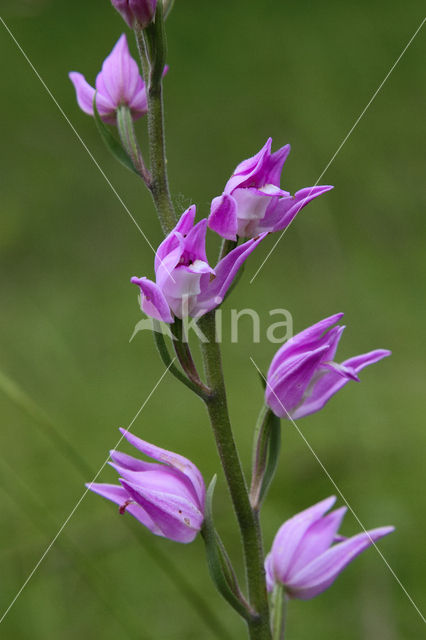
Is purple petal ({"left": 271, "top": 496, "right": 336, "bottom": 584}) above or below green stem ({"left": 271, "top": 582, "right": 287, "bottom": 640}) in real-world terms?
above

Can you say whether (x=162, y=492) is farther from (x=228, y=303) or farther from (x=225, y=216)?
(x=228, y=303)

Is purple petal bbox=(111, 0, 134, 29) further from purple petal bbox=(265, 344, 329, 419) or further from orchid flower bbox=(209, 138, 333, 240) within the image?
purple petal bbox=(265, 344, 329, 419)

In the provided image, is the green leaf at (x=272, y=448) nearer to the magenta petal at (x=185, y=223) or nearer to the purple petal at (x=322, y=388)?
the purple petal at (x=322, y=388)

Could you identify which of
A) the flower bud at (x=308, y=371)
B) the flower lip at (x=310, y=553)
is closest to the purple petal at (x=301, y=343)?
the flower bud at (x=308, y=371)

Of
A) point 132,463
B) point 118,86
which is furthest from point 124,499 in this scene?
point 118,86

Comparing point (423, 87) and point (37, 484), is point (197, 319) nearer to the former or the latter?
point (37, 484)

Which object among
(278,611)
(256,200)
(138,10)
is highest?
(138,10)

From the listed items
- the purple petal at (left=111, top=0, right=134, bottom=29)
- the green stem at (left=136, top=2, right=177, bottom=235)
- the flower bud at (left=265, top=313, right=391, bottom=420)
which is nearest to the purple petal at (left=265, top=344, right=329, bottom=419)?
the flower bud at (left=265, top=313, right=391, bottom=420)
